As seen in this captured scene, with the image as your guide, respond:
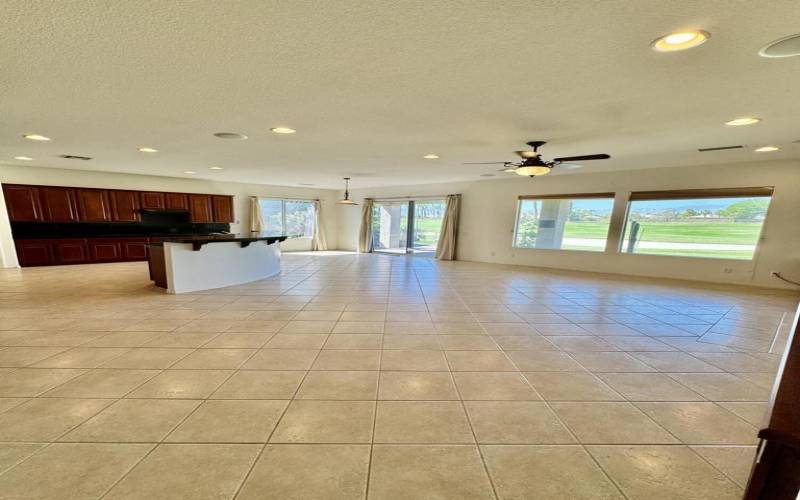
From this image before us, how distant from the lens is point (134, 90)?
2336 millimetres

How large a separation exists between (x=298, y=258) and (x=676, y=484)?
827 centimetres

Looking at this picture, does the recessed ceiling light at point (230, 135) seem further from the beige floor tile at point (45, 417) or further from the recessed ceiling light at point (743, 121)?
the recessed ceiling light at point (743, 121)

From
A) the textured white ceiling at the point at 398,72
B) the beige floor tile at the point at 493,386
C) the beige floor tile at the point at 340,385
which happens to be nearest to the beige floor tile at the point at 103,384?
the beige floor tile at the point at 340,385

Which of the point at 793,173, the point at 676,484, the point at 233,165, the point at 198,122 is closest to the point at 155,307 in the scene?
the point at 198,122

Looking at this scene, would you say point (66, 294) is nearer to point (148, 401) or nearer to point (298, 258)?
point (148, 401)

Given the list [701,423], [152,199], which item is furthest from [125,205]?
[701,423]

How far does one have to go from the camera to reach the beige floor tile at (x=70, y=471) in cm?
124

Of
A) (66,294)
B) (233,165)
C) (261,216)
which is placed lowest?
(66,294)

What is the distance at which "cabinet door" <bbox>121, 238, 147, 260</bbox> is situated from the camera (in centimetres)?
733

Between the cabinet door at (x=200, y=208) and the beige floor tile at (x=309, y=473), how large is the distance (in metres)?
8.59

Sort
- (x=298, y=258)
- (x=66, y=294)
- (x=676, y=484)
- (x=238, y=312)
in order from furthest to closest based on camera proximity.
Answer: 1. (x=298, y=258)
2. (x=66, y=294)
3. (x=238, y=312)
4. (x=676, y=484)

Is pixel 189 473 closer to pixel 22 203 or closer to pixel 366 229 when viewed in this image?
pixel 22 203

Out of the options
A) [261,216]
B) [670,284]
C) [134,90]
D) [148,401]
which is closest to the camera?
[148,401]

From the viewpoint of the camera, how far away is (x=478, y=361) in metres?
2.46
